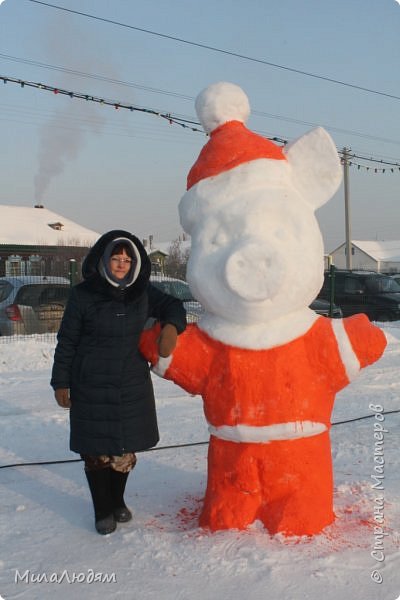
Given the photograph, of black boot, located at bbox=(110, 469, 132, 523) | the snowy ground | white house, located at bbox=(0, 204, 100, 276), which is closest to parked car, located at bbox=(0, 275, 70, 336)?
the snowy ground

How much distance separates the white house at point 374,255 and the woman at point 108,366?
50650 mm

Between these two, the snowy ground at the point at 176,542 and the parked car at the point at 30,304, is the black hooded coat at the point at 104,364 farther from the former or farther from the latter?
the parked car at the point at 30,304

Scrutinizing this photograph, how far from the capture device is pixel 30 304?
28.6 feet

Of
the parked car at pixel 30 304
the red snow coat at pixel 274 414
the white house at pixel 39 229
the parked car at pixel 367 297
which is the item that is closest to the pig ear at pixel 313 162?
the red snow coat at pixel 274 414

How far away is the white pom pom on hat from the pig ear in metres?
0.35

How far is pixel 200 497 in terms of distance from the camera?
3332mm

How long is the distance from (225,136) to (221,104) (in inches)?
7.8

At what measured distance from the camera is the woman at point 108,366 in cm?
282

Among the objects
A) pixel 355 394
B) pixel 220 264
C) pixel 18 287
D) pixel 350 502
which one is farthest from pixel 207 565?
pixel 18 287

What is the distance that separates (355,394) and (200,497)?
10.7 feet

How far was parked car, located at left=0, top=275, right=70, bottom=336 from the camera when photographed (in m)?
8.62

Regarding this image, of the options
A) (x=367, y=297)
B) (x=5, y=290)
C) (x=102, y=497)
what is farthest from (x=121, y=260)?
(x=367, y=297)

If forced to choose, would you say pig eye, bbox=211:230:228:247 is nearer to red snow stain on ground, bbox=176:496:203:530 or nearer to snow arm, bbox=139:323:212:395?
snow arm, bbox=139:323:212:395

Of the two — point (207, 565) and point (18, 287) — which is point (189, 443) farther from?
point (18, 287)
